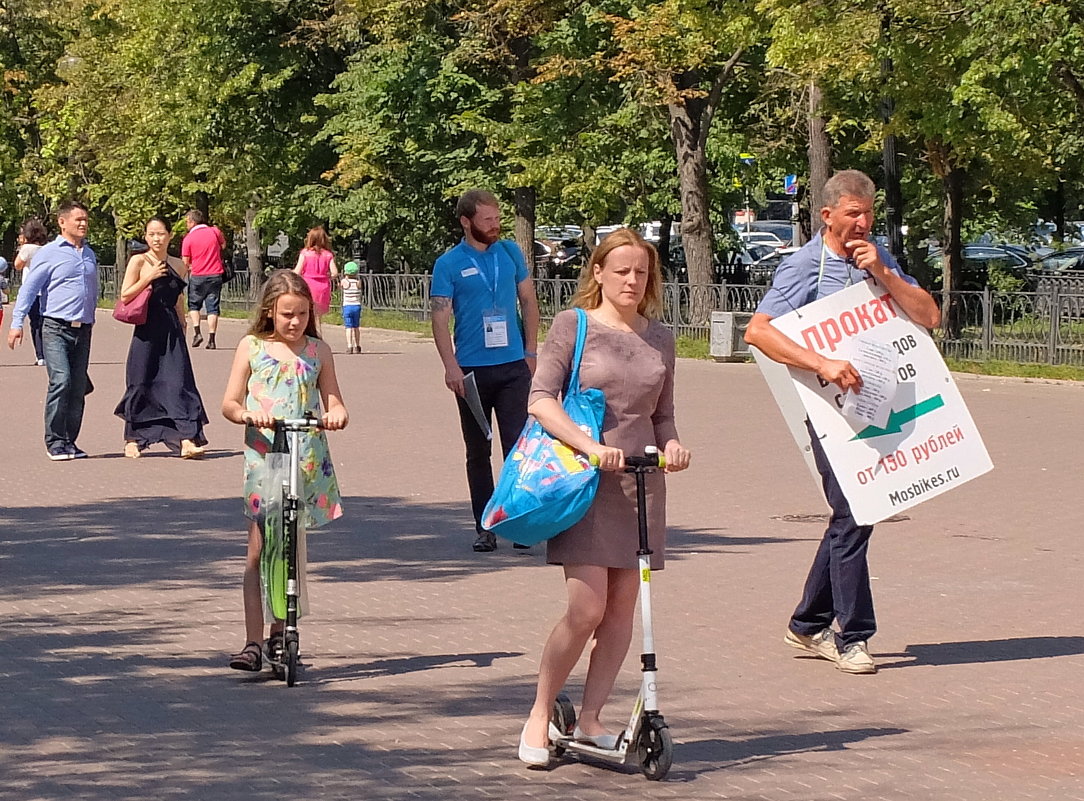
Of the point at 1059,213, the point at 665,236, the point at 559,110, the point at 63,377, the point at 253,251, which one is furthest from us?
the point at 1059,213

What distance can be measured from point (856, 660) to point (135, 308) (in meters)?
8.67

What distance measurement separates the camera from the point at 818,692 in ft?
23.8

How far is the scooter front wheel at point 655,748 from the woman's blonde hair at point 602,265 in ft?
4.06

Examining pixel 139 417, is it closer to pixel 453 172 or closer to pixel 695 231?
pixel 695 231

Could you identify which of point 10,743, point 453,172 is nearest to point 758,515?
point 10,743

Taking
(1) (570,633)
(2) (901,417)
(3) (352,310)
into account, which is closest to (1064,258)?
(3) (352,310)

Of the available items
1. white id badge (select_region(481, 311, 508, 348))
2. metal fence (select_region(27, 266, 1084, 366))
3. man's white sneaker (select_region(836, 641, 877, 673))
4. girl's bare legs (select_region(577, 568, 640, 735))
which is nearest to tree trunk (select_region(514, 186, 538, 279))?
metal fence (select_region(27, 266, 1084, 366))

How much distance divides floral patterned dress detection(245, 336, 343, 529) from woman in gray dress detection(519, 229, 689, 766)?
1.63 metres

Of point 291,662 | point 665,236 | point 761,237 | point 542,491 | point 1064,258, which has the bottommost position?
point 291,662

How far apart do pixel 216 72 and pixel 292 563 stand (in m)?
37.7

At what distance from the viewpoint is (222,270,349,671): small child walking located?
743 cm

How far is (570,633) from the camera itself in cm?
600

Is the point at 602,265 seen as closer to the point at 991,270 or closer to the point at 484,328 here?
the point at 484,328

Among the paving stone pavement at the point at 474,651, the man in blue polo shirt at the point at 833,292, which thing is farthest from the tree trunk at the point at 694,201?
the man in blue polo shirt at the point at 833,292
